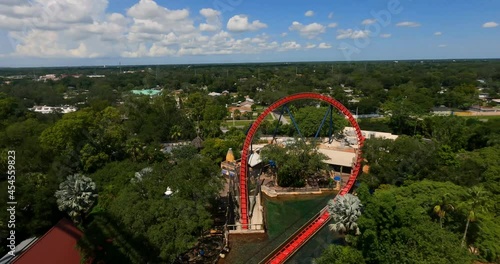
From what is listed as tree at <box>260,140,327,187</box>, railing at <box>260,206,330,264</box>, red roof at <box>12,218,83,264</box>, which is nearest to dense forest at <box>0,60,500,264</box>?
red roof at <box>12,218,83,264</box>

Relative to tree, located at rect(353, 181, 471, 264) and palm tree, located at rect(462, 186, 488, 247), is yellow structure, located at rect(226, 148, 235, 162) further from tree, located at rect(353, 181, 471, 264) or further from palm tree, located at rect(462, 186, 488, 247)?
palm tree, located at rect(462, 186, 488, 247)

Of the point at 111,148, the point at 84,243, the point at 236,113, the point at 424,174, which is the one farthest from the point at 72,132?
the point at 236,113

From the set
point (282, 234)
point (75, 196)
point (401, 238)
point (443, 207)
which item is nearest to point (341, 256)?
point (401, 238)

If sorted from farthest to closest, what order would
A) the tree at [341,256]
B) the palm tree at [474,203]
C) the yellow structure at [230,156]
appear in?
1. the yellow structure at [230,156]
2. the palm tree at [474,203]
3. the tree at [341,256]

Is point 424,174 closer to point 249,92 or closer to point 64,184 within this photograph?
point 64,184

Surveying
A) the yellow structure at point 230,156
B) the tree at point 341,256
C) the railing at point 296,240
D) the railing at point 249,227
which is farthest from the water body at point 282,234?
the yellow structure at point 230,156

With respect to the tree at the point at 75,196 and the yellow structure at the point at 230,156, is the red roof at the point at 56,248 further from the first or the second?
the yellow structure at the point at 230,156
